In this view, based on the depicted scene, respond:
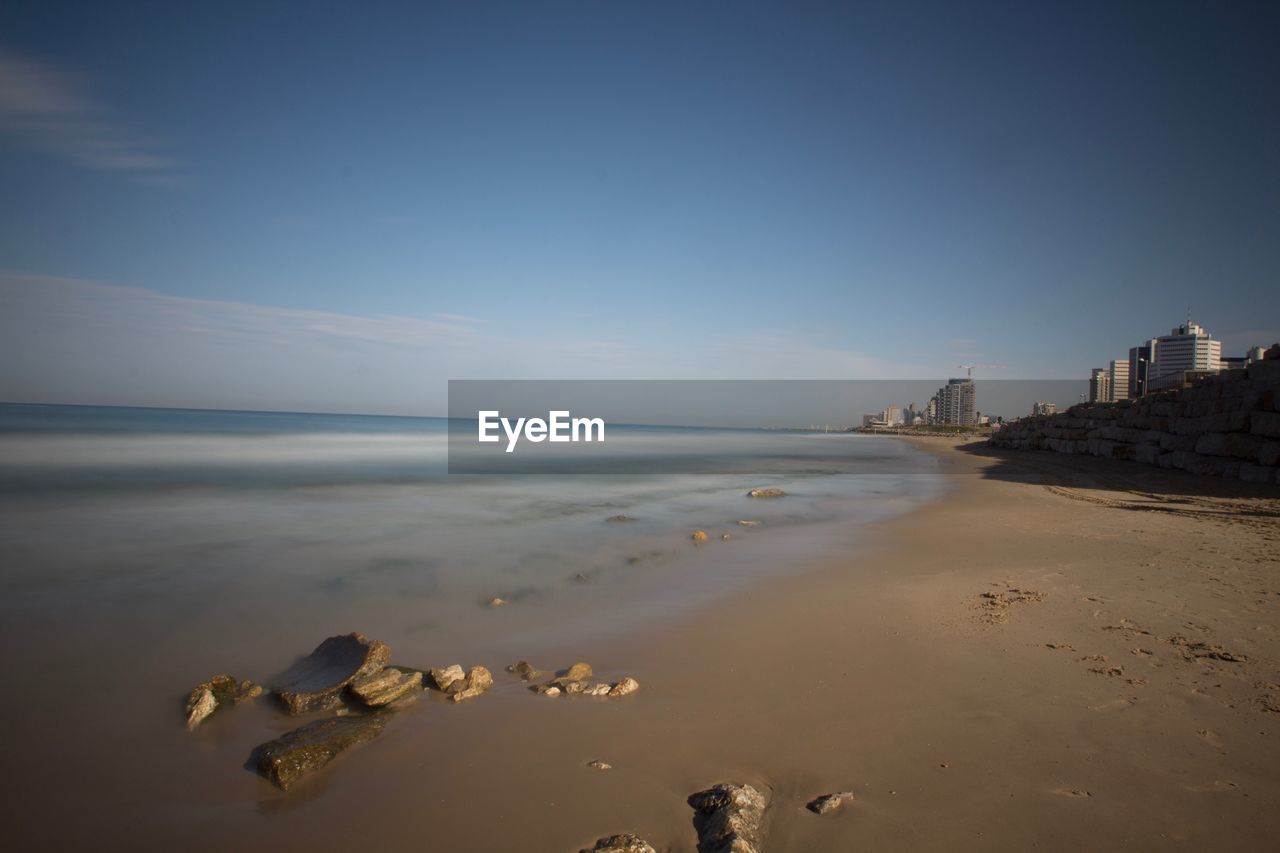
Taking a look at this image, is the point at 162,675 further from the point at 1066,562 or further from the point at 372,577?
the point at 1066,562

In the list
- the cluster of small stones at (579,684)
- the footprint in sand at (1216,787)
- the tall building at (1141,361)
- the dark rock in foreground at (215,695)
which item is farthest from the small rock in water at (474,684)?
the tall building at (1141,361)

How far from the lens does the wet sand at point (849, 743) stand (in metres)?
2.54

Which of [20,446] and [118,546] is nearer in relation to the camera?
[118,546]

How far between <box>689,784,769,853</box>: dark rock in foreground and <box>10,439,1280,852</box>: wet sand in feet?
0.27

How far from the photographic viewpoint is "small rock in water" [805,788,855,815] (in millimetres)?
2582

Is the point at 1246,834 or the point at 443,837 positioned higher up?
the point at 1246,834

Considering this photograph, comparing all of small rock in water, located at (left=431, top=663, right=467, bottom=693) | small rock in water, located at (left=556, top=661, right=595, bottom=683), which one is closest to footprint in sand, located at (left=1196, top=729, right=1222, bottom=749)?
small rock in water, located at (left=556, top=661, right=595, bottom=683)

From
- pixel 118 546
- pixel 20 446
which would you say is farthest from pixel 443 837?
pixel 20 446

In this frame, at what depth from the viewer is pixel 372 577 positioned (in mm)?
7027

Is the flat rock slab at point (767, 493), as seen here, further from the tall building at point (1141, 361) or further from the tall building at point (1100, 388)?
the tall building at point (1100, 388)

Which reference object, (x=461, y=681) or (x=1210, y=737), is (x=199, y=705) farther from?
(x=1210, y=737)

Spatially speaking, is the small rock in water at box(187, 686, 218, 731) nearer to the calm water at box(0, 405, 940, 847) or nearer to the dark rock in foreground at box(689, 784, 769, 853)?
the calm water at box(0, 405, 940, 847)

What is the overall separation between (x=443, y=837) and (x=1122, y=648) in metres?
4.55

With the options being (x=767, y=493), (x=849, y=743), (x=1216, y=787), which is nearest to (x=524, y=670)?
(x=849, y=743)
